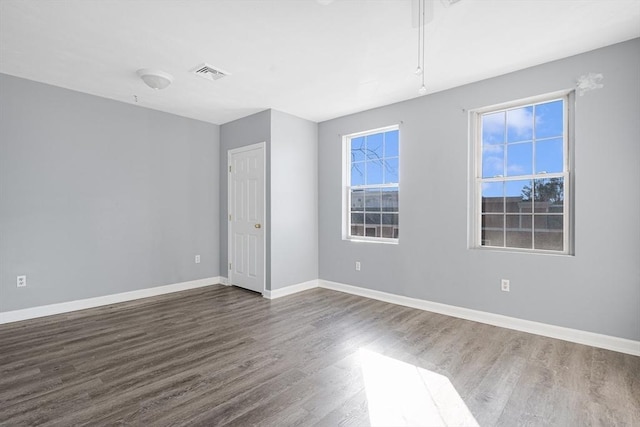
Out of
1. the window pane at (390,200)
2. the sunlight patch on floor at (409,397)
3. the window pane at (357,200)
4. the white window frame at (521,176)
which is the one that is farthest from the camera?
the window pane at (357,200)

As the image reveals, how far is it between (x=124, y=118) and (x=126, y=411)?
3.71 m

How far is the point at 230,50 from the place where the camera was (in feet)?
9.21

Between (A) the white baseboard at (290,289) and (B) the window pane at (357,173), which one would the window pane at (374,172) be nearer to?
(B) the window pane at (357,173)

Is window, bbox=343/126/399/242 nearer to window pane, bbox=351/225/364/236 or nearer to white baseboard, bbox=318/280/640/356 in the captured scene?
window pane, bbox=351/225/364/236

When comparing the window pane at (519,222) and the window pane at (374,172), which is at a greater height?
the window pane at (374,172)

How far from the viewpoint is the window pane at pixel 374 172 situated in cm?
446

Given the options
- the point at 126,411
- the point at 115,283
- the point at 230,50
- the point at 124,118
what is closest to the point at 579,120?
the point at 230,50

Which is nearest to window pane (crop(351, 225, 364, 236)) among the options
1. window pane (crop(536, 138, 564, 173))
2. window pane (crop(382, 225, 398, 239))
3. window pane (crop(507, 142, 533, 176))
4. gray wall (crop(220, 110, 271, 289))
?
window pane (crop(382, 225, 398, 239))

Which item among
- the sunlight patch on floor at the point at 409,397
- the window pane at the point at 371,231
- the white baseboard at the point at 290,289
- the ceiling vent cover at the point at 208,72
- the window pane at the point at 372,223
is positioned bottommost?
the sunlight patch on floor at the point at 409,397

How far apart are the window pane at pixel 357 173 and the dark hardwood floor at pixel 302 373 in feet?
6.92

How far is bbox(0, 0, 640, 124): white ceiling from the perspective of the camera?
223 centimetres

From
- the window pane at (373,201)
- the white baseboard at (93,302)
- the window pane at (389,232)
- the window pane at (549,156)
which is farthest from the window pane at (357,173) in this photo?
the white baseboard at (93,302)

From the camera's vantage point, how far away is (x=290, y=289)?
4590 millimetres

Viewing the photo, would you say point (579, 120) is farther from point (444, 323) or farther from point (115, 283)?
point (115, 283)
